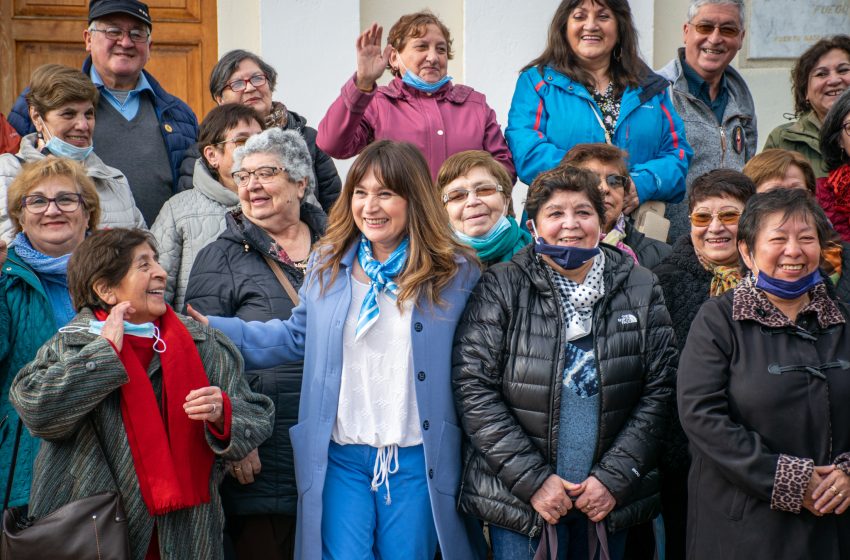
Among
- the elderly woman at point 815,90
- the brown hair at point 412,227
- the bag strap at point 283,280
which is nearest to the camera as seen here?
the brown hair at point 412,227

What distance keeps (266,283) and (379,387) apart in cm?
77

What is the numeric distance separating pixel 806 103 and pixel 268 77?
10.1ft

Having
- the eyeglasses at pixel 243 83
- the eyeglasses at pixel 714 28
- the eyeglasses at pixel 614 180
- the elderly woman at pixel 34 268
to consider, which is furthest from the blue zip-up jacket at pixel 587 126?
Answer: the elderly woman at pixel 34 268

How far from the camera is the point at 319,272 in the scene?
4.27 m

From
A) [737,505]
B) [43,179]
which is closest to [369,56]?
[43,179]

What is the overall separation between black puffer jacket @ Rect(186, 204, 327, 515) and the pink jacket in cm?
102

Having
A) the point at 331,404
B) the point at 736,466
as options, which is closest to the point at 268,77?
the point at 331,404

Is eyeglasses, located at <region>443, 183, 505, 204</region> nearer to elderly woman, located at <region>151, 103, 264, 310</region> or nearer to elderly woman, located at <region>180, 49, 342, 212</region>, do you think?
elderly woman, located at <region>151, 103, 264, 310</region>

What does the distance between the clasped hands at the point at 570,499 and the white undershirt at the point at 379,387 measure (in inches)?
20.5

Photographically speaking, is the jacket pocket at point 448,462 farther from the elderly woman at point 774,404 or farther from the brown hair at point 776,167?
the brown hair at point 776,167

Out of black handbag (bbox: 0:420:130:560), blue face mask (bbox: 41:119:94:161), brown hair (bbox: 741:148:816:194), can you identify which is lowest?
black handbag (bbox: 0:420:130:560)

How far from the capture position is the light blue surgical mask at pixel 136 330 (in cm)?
379

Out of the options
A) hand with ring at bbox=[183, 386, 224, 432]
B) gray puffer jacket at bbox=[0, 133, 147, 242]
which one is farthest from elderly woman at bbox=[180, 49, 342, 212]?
hand with ring at bbox=[183, 386, 224, 432]

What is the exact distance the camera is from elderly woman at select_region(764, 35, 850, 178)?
603 cm
